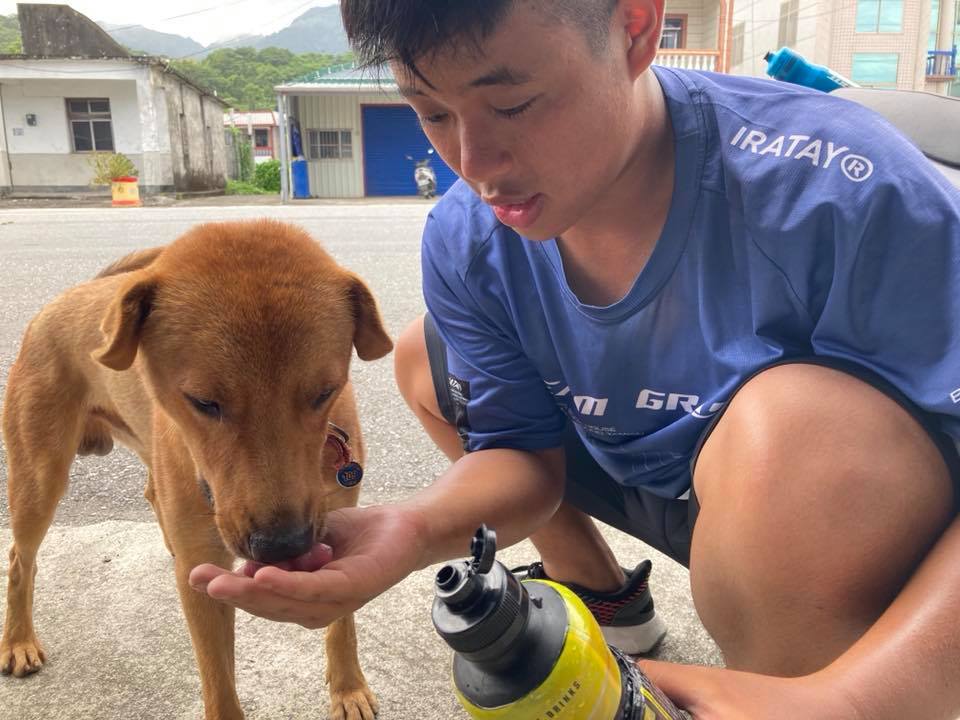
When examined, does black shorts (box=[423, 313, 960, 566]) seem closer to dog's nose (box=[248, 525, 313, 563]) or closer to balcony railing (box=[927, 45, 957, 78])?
dog's nose (box=[248, 525, 313, 563])

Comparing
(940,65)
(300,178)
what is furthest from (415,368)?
(940,65)

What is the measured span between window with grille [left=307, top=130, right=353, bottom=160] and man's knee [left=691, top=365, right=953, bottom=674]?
2737cm

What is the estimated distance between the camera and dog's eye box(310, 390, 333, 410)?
1.78 m

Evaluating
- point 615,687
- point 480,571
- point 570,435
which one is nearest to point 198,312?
point 570,435

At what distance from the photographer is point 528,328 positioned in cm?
190

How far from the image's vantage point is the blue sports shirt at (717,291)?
1359mm

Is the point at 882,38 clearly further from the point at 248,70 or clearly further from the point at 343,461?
the point at 248,70

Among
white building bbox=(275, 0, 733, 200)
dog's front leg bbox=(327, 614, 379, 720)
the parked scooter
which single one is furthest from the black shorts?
white building bbox=(275, 0, 733, 200)

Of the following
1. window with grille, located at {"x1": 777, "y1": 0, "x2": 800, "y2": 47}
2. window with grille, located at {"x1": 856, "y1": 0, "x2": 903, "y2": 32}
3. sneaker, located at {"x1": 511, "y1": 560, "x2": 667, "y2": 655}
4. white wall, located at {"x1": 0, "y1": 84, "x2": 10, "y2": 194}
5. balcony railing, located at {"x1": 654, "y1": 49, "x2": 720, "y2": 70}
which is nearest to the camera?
sneaker, located at {"x1": 511, "y1": 560, "x2": 667, "y2": 655}

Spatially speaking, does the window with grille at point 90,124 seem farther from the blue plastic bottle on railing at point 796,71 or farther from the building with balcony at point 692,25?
the blue plastic bottle on railing at point 796,71

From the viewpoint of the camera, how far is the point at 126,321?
5.96 feet

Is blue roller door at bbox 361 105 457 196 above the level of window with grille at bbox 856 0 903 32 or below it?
below

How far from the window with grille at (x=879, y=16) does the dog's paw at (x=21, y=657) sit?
1161 inches

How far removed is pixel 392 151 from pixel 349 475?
2734 centimetres
